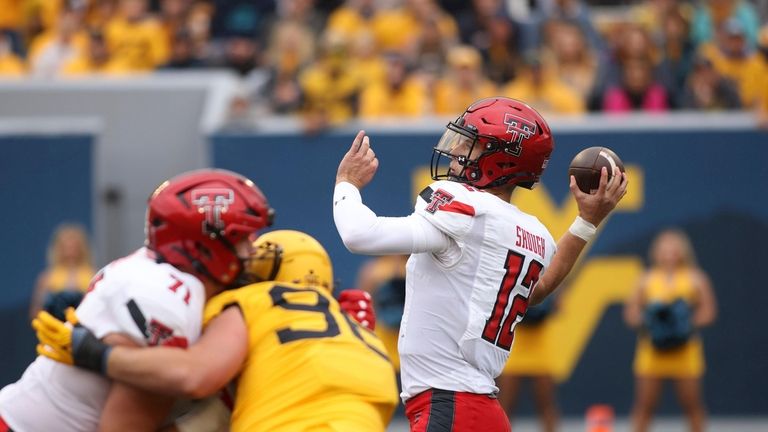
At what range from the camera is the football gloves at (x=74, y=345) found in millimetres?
4105

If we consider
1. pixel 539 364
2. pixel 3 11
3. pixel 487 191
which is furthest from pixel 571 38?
pixel 487 191

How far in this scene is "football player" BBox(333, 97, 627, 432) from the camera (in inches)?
186

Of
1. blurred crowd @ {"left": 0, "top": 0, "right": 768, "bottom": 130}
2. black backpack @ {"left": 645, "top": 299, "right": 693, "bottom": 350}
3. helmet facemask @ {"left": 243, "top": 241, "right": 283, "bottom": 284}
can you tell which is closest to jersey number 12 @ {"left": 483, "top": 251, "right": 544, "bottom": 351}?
helmet facemask @ {"left": 243, "top": 241, "right": 283, "bottom": 284}

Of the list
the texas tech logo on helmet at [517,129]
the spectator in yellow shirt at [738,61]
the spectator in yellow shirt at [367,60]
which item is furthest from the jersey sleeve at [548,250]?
the spectator in yellow shirt at [738,61]

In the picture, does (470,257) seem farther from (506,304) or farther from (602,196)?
(602,196)

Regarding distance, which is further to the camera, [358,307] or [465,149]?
[358,307]

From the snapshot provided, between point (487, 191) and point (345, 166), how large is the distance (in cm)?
56

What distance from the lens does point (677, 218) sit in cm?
1189

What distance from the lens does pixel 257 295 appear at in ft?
14.5

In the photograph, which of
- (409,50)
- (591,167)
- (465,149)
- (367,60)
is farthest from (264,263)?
(409,50)

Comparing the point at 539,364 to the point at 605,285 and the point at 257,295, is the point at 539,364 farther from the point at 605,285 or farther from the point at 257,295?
the point at 257,295

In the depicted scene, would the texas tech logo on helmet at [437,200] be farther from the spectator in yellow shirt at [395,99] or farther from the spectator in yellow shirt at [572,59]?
the spectator in yellow shirt at [572,59]

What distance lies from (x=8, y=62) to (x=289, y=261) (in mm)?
9412

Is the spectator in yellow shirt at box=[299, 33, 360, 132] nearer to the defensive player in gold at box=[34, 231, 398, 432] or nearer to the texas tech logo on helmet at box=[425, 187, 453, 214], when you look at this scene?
the texas tech logo on helmet at box=[425, 187, 453, 214]
